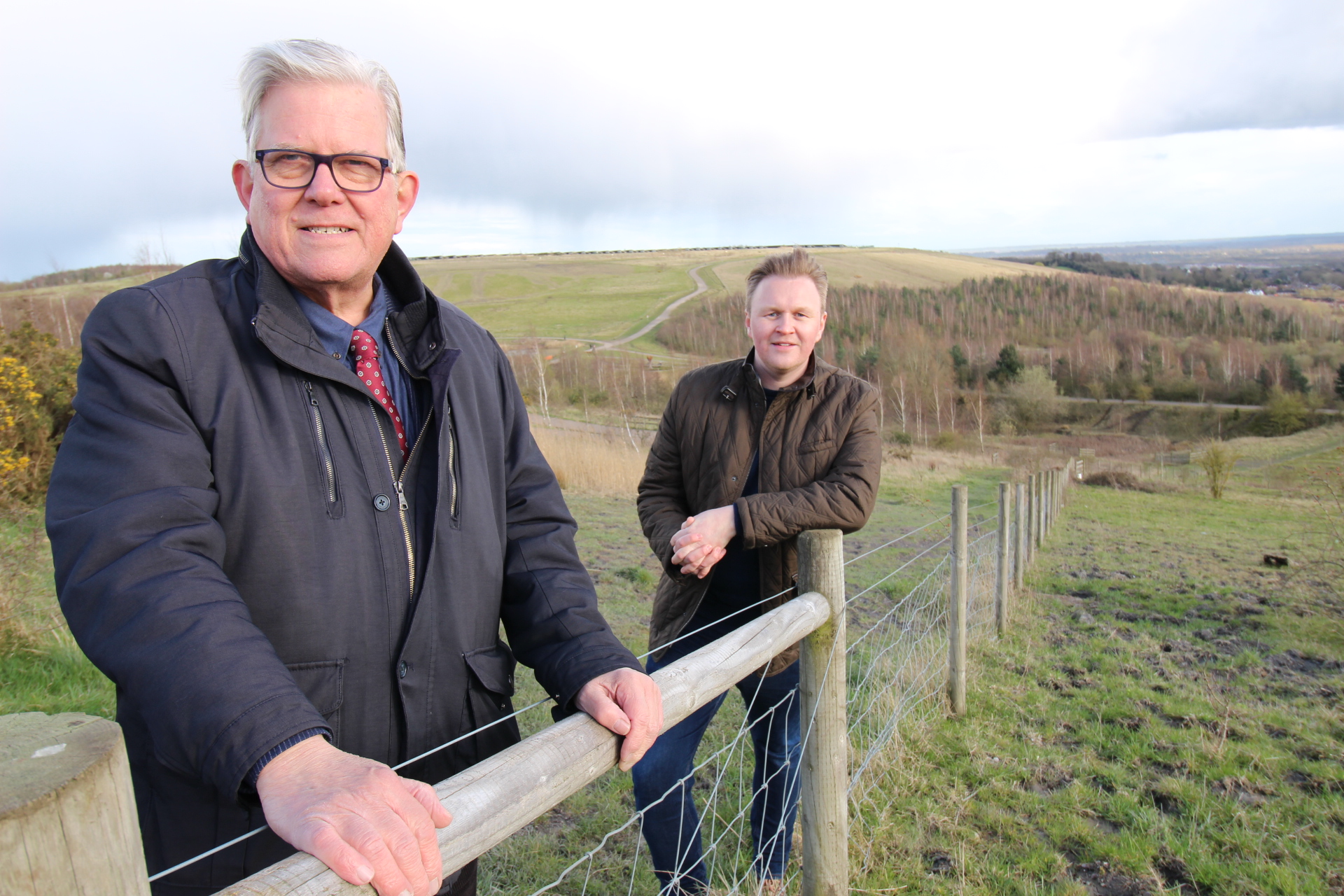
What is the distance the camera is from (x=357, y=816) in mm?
926

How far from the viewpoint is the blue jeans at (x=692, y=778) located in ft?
8.34

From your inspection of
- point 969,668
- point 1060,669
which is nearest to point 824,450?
point 969,668

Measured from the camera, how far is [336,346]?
1501mm

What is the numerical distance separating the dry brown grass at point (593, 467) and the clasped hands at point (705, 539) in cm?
1047

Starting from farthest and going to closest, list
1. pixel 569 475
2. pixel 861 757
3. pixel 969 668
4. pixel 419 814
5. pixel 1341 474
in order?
pixel 569 475
pixel 1341 474
pixel 969 668
pixel 861 757
pixel 419 814

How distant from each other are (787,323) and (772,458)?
487 mm

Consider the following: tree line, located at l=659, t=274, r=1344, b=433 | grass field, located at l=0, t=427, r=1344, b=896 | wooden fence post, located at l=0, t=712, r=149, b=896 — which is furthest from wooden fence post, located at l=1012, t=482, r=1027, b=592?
tree line, located at l=659, t=274, r=1344, b=433

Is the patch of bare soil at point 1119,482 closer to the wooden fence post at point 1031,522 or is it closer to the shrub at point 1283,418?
the wooden fence post at point 1031,522

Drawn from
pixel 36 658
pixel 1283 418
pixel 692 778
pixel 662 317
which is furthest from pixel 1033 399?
pixel 36 658

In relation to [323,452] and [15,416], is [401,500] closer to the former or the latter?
[323,452]

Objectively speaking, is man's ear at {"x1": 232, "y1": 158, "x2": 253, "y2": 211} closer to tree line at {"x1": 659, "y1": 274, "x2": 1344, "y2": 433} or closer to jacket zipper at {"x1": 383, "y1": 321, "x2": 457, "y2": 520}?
jacket zipper at {"x1": 383, "y1": 321, "x2": 457, "y2": 520}

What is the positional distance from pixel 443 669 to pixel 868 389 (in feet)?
6.16

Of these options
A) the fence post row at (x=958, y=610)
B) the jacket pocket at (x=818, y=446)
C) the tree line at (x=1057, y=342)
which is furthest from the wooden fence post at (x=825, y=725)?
the tree line at (x=1057, y=342)

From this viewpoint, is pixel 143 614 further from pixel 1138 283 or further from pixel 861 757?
pixel 1138 283
